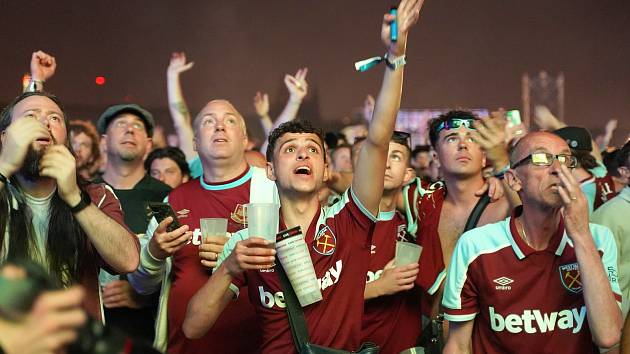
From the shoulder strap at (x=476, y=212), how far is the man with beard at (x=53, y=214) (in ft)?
6.19

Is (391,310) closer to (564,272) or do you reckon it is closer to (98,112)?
(564,272)

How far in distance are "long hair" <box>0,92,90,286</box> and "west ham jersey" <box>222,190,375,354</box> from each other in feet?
2.16

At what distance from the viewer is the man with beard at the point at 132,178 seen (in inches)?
167

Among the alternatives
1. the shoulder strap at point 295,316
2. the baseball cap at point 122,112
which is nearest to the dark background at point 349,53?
the baseball cap at point 122,112

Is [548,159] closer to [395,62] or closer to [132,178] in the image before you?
[395,62]

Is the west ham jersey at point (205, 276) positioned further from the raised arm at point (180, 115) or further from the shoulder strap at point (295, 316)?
the raised arm at point (180, 115)

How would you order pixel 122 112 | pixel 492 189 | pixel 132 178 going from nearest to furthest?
pixel 492 189 < pixel 132 178 < pixel 122 112

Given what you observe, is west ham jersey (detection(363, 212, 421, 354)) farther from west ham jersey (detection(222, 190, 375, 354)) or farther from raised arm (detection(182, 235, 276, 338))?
raised arm (detection(182, 235, 276, 338))

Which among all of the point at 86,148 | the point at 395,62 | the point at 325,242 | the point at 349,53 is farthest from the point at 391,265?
the point at 349,53

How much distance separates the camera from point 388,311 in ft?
12.6

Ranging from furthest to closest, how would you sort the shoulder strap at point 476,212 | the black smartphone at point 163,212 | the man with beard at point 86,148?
the man with beard at point 86,148 < the shoulder strap at point 476,212 < the black smartphone at point 163,212

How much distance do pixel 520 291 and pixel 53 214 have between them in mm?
1875

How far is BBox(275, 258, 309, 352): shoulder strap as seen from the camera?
293 centimetres

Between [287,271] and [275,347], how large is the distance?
0.38m
